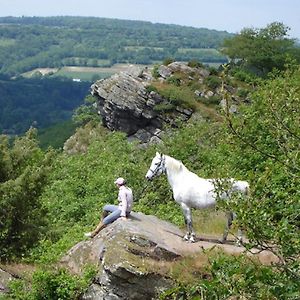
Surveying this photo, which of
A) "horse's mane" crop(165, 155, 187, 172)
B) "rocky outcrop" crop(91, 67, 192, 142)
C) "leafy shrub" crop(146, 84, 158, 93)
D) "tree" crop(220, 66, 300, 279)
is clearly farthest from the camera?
"leafy shrub" crop(146, 84, 158, 93)

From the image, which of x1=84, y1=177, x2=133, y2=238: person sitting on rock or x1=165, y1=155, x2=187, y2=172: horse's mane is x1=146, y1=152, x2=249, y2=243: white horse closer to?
x1=165, y1=155, x2=187, y2=172: horse's mane

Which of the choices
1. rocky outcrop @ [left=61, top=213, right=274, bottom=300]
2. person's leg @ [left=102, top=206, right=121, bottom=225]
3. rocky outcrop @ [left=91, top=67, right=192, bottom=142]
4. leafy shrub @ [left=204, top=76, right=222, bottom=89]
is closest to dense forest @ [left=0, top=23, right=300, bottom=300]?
rocky outcrop @ [left=61, top=213, right=274, bottom=300]

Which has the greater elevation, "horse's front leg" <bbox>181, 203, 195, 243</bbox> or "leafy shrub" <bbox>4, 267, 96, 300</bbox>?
"horse's front leg" <bbox>181, 203, 195, 243</bbox>

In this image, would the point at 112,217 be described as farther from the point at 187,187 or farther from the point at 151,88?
the point at 151,88

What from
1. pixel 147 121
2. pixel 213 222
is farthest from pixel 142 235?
pixel 147 121

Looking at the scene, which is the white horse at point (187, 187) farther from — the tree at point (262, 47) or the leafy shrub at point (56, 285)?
the tree at point (262, 47)

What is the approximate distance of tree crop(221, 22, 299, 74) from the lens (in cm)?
6372

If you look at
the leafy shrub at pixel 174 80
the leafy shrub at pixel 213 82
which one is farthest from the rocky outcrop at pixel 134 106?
the leafy shrub at pixel 213 82

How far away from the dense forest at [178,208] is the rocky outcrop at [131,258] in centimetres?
47

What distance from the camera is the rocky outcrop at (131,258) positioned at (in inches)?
523

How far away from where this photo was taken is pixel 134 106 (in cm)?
5353

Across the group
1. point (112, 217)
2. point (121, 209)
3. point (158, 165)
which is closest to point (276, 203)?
point (158, 165)

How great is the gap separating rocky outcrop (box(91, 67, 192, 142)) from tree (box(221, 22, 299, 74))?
43.1 feet

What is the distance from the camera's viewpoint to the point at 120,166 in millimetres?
29672
